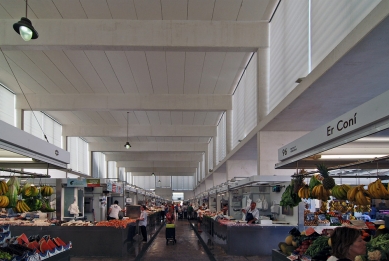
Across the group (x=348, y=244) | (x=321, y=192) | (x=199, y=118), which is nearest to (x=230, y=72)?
(x=199, y=118)

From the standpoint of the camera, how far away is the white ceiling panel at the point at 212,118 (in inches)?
953

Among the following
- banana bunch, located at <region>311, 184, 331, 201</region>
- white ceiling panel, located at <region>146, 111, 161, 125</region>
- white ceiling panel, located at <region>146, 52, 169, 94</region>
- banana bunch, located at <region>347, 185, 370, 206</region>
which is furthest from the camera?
white ceiling panel, located at <region>146, 111, 161, 125</region>

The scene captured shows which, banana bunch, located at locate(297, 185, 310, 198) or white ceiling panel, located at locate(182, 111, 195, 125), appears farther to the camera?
white ceiling panel, located at locate(182, 111, 195, 125)

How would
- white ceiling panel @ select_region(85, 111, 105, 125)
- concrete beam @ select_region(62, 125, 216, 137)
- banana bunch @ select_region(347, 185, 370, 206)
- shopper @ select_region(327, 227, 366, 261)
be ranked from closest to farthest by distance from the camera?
shopper @ select_region(327, 227, 366, 261) < banana bunch @ select_region(347, 185, 370, 206) < white ceiling panel @ select_region(85, 111, 105, 125) < concrete beam @ select_region(62, 125, 216, 137)

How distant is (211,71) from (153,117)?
8.93 meters

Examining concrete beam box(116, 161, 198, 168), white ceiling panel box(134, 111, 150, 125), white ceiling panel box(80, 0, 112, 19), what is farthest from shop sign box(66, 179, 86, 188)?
concrete beam box(116, 161, 198, 168)

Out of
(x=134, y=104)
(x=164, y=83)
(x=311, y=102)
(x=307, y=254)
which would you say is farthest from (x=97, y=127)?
(x=307, y=254)

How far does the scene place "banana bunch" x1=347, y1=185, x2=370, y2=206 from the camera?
582 centimetres

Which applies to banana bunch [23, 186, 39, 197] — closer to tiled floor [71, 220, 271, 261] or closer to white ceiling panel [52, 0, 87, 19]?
tiled floor [71, 220, 271, 261]

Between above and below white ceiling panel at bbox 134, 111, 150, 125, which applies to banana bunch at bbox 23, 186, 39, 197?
below

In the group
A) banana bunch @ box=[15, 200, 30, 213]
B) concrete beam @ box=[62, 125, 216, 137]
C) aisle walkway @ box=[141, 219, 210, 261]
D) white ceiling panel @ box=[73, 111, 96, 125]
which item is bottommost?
aisle walkway @ box=[141, 219, 210, 261]

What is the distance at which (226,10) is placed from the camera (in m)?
11.4

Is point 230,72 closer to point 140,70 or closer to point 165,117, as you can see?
point 140,70

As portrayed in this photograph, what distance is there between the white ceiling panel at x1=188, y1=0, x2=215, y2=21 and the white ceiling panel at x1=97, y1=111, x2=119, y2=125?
12.7 m
